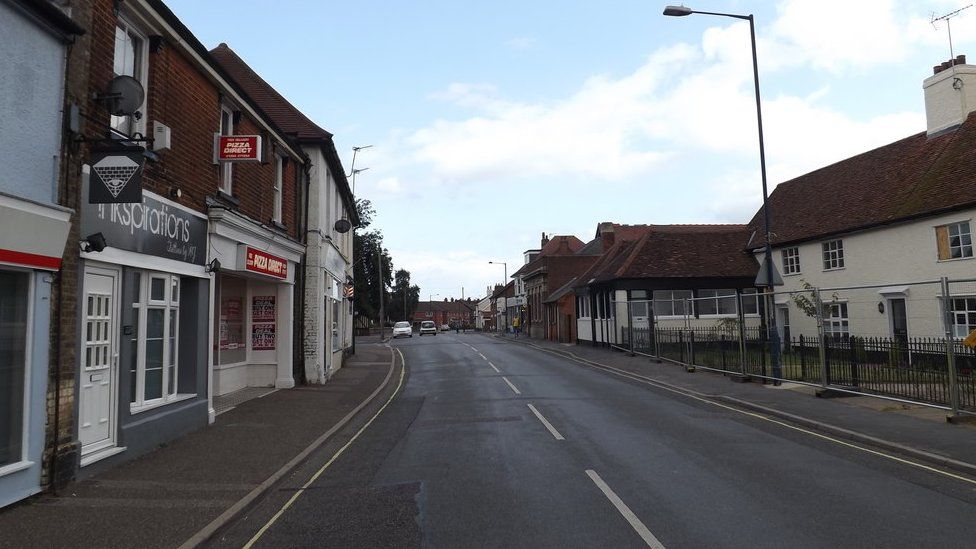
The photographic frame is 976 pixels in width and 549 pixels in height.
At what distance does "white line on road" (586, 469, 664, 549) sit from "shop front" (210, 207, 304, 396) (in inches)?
387

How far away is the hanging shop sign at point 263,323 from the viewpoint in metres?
16.8

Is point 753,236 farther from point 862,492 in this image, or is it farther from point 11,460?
point 11,460

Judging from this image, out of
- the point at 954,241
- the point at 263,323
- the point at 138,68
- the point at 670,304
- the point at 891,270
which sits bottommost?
the point at 263,323

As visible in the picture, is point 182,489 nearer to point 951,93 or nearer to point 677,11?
point 677,11

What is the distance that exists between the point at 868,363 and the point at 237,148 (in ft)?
44.3

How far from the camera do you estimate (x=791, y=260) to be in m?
29.6

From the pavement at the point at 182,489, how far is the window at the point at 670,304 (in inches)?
866

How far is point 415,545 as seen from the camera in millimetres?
5352

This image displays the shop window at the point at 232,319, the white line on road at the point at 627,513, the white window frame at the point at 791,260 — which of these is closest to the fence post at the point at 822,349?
the white line on road at the point at 627,513

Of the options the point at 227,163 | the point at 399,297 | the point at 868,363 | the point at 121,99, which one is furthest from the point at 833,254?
the point at 399,297

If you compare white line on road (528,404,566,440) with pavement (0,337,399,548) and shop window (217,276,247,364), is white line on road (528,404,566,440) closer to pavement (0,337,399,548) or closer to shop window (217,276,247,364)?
pavement (0,337,399,548)

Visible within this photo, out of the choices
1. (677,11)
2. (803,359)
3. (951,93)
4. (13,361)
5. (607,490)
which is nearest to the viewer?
(13,361)

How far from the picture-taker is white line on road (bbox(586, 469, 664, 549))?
5289mm

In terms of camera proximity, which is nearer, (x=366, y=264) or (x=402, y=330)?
(x=402, y=330)
